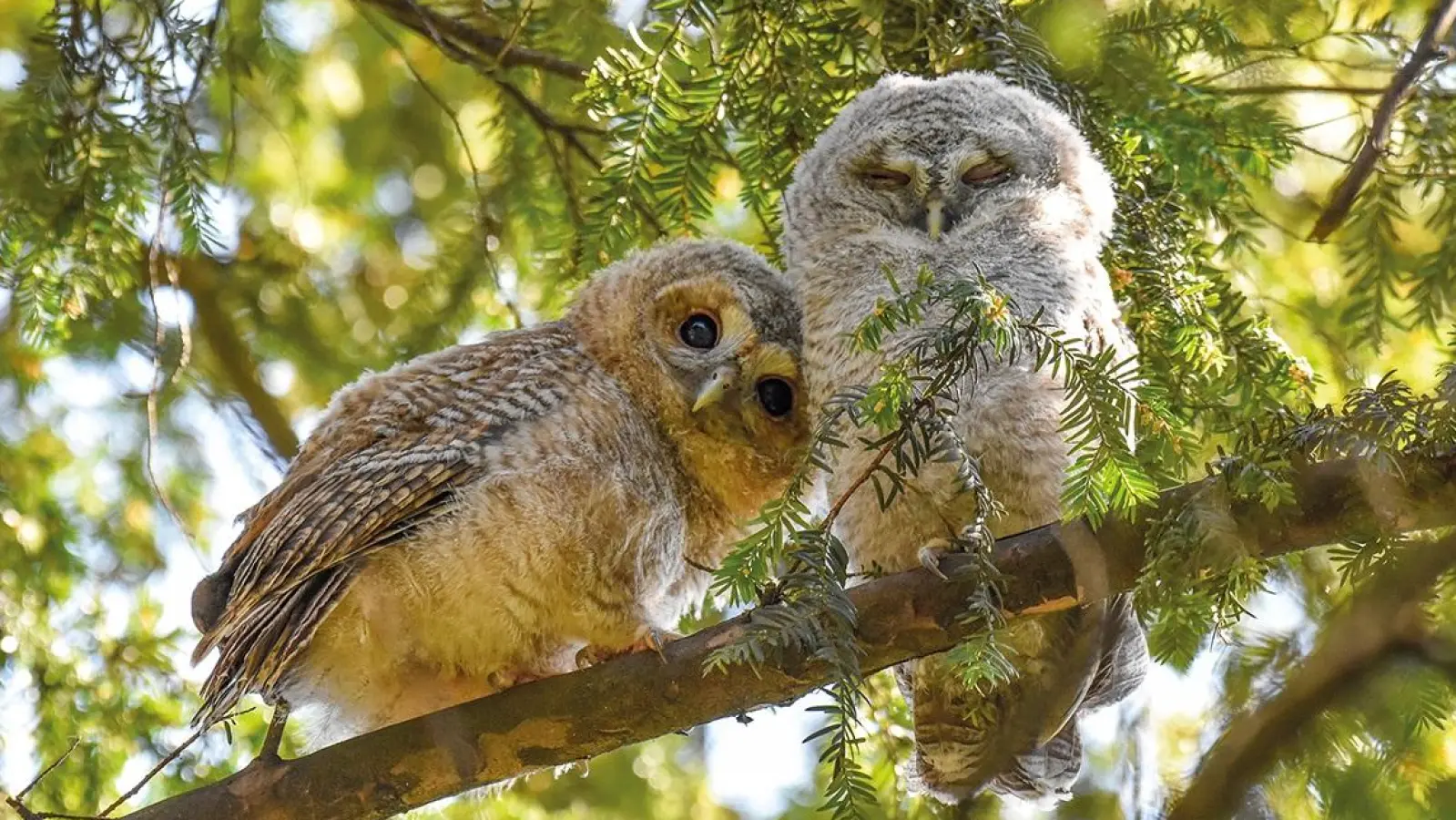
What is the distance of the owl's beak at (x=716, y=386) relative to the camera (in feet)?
9.12

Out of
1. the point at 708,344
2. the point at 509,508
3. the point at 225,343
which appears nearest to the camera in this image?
the point at 509,508

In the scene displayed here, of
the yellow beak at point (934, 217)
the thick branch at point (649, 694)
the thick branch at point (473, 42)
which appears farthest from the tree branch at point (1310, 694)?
the thick branch at point (473, 42)

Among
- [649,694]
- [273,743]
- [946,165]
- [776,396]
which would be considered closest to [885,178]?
[946,165]

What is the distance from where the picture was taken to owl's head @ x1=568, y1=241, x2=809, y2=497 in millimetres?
2857

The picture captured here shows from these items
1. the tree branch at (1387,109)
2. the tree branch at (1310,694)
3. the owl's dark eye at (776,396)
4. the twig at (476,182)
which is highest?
the twig at (476,182)

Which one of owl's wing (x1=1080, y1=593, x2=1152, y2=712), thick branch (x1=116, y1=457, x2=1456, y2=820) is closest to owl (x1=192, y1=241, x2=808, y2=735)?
thick branch (x1=116, y1=457, x2=1456, y2=820)

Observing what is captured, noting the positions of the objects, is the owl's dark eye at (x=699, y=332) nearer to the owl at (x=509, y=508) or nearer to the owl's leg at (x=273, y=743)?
the owl at (x=509, y=508)

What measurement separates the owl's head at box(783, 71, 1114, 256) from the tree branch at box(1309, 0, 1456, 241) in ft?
1.26

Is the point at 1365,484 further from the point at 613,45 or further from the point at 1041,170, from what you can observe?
the point at 613,45

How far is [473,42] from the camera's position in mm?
3346

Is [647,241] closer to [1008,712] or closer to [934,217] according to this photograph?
→ [934,217]

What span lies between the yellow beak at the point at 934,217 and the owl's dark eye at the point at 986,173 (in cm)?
8

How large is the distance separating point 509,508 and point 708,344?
0.59m

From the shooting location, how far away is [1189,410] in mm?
2646
